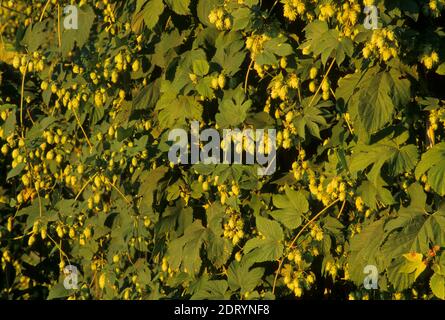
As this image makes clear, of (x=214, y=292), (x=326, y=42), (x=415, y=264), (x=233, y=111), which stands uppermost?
(x=326, y=42)

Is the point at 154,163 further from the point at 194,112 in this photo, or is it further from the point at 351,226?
the point at 351,226

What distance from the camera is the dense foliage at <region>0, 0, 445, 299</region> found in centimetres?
309

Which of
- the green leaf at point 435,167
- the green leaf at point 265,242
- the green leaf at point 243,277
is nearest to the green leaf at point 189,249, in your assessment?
the green leaf at point 243,277

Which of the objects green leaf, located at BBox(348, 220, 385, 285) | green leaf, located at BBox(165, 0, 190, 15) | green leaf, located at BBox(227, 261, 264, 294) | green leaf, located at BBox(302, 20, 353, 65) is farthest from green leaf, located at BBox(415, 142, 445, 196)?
green leaf, located at BBox(165, 0, 190, 15)

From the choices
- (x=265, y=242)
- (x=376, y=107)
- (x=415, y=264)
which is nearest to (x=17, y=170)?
(x=265, y=242)

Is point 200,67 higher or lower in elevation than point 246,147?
higher

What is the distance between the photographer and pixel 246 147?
125 inches

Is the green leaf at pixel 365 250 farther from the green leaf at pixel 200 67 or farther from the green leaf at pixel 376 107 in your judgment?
the green leaf at pixel 200 67

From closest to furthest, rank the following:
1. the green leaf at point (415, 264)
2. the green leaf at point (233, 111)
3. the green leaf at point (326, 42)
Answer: the green leaf at point (415, 264)
the green leaf at point (326, 42)
the green leaf at point (233, 111)

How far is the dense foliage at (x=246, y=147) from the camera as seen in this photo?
3.09m

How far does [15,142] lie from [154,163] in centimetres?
80

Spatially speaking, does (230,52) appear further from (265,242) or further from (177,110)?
(265,242)

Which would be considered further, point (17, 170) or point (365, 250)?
point (17, 170)

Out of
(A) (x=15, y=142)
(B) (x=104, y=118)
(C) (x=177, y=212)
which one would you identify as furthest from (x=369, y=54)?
(A) (x=15, y=142)
